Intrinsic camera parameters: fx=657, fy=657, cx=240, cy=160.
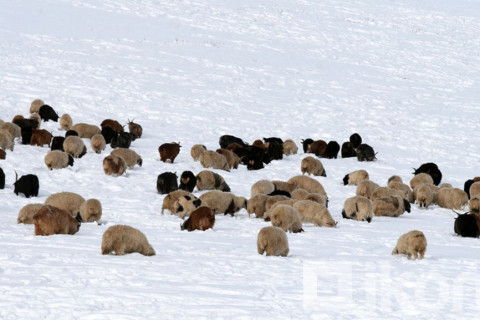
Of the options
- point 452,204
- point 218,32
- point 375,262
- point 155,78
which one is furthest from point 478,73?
point 375,262

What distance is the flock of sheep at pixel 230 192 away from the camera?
9180mm

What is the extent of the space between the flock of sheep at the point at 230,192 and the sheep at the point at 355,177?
0.09ft

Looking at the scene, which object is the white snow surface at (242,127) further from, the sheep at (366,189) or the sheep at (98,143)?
the sheep at (366,189)

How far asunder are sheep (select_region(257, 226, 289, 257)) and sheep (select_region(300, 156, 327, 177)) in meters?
9.38

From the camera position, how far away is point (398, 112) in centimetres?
2808

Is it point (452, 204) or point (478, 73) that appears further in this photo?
point (478, 73)

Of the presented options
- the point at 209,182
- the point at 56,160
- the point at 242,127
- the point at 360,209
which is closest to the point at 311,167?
the point at 209,182

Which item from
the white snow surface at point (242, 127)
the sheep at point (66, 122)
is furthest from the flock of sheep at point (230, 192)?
the white snow surface at point (242, 127)

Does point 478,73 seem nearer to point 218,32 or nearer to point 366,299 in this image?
point 218,32

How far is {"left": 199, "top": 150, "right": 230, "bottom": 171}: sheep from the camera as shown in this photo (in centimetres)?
1752

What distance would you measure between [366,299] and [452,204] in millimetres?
9333

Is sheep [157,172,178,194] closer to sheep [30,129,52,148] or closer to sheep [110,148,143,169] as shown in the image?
sheep [110,148,143,169]

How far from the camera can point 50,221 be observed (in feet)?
30.2

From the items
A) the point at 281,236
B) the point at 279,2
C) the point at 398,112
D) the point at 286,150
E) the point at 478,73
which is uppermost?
the point at 279,2
